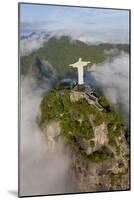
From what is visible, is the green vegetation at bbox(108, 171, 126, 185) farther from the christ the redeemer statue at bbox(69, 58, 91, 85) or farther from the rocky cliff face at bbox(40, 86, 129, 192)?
the christ the redeemer statue at bbox(69, 58, 91, 85)

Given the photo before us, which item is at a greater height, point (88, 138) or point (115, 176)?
point (88, 138)

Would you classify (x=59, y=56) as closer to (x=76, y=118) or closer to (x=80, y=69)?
(x=80, y=69)

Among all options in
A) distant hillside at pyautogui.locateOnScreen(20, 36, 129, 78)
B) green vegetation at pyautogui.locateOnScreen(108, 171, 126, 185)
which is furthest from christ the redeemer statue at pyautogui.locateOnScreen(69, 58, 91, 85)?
green vegetation at pyautogui.locateOnScreen(108, 171, 126, 185)

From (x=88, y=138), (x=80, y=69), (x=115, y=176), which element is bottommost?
(x=115, y=176)

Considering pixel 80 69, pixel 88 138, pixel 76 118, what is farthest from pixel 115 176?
pixel 80 69

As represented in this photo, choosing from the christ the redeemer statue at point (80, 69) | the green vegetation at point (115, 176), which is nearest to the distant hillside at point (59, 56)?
the christ the redeemer statue at point (80, 69)

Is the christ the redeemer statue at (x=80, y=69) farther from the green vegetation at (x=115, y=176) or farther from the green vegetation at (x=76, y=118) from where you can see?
the green vegetation at (x=115, y=176)

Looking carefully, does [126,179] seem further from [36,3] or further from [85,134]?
[36,3]
